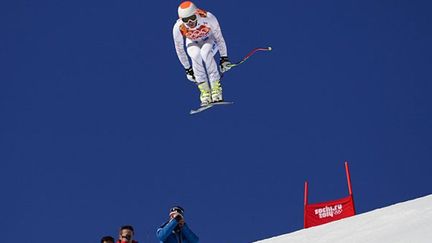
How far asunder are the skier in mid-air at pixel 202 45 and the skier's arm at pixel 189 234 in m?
6.29

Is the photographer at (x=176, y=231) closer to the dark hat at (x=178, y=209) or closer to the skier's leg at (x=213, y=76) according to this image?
the dark hat at (x=178, y=209)

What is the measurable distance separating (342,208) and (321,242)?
606cm

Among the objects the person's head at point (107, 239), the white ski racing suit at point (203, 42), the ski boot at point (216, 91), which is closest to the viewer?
the person's head at point (107, 239)

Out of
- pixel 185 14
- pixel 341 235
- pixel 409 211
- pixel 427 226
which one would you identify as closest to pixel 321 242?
pixel 341 235

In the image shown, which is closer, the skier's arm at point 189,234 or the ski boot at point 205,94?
the skier's arm at point 189,234

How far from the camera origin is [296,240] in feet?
30.6

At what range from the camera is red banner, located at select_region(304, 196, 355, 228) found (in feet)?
47.1

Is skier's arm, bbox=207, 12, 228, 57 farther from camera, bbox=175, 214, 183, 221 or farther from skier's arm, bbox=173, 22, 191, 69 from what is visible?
camera, bbox=175, 214, 183, 221

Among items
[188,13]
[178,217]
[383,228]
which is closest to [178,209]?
[178,217]

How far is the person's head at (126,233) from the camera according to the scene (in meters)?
7.59

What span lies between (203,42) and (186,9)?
0.77m

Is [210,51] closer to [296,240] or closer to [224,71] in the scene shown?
[224,71]

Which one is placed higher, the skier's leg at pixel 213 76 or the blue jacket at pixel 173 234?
the skier's leg at pixel 213 76

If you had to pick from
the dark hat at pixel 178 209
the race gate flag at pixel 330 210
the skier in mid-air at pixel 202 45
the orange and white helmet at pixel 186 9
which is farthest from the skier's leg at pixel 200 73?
the dark hat at pixel 178 209
